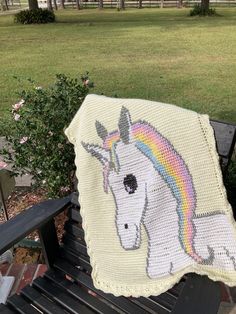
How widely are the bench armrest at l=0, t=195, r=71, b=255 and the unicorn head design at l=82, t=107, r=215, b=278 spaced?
347 mm

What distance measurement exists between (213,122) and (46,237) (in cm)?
106

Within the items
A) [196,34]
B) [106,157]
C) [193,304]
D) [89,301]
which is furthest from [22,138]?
[196,34]

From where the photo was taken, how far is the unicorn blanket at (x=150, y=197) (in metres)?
1.77

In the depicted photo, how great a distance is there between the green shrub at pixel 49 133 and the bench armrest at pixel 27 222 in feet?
2.26

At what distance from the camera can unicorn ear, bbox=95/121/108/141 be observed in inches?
79.5

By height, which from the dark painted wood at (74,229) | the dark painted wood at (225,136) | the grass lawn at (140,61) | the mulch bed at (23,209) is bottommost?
the grass lawn at (140,61)

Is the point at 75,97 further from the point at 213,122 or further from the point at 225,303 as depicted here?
the point at 225,303

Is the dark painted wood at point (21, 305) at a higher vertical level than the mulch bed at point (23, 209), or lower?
higher

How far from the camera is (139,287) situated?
A: 6.03 feet

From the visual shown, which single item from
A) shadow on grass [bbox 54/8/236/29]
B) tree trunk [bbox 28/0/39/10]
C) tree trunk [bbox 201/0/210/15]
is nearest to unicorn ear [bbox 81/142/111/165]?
shadow on grass [bbox 54/8/236/29]

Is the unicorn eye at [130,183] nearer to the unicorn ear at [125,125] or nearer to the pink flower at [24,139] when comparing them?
the unicorn ear at [125,125]

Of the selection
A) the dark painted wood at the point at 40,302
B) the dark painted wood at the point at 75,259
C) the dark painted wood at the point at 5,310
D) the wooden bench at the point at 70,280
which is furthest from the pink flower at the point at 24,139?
the dark painted wood at the point at 5,310

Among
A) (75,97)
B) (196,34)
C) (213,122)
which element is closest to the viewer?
(213,122)

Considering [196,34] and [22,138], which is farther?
[196,34]
